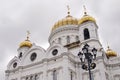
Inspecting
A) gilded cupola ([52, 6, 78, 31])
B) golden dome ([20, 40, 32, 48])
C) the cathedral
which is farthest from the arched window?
golden dome ([20, 40, 32, 48])

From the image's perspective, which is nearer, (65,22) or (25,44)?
(25,44)

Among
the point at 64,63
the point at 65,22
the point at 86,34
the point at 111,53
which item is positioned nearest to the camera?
the point at 64,63

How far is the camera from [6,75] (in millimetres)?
32094

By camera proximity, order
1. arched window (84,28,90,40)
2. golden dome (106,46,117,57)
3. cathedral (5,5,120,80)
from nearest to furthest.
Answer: cathedral (5,5,120,80) < arched window (84,28,90,40) < golden dome (106,46,117,57)

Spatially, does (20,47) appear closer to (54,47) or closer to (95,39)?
(54,47)

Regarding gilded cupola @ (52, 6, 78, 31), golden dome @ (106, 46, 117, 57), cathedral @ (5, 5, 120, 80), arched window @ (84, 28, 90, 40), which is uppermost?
gilded cupola @ (52, 6, 78, 31)

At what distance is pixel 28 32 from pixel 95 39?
14236 mm

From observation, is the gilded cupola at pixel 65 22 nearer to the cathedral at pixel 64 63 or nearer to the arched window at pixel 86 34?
the cathedral at pixel 64 63

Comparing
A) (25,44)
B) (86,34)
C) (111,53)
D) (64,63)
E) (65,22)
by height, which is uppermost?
(65,22)

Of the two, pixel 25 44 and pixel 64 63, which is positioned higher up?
pixel 25 44

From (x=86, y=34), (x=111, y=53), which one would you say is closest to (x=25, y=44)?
(x=86, y=34)

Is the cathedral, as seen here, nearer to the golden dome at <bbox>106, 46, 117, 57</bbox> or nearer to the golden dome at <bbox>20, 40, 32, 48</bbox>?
the golden dome at <bbox>106, 46, 117, 57</bbox>

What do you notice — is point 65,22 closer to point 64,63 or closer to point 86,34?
point 86,34

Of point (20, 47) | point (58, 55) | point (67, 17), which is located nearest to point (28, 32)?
point (20, 47)
